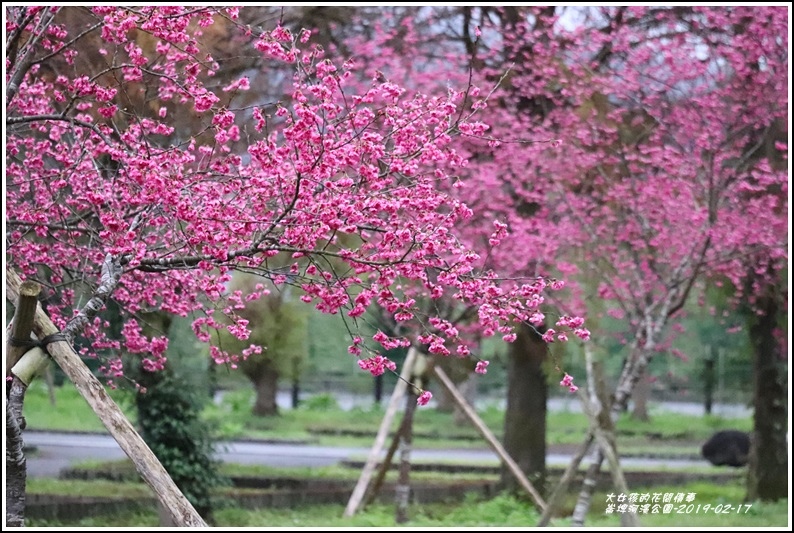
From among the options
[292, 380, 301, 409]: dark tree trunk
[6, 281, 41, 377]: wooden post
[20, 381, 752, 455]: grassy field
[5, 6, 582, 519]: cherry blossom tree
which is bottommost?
[20, 381, 752, 455]: grassy field

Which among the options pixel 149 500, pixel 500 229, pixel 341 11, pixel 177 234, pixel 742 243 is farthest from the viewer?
pixel 341 11

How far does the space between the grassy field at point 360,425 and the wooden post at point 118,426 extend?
13.7m

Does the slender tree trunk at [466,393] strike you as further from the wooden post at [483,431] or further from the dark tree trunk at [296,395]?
the wooden post at [483,431]

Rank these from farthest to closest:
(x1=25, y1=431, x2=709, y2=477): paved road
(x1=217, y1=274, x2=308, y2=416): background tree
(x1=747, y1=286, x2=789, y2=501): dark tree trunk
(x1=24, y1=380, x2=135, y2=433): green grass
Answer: (x1=24, y1=380, x2=135, y2=433): green grass < (x1=25, y1=431, x2=709, y2=477): paved road < (x1=217, y1=274, x2=308, y2=416): background tree < (x1=747, y1=286, x2=789, y2=501): dark tree trunk

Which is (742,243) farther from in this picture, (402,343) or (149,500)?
(149,500)

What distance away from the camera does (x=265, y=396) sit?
21031 millimetres

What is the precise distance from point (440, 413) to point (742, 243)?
13.7 m

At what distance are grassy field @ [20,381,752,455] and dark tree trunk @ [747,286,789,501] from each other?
7.22m

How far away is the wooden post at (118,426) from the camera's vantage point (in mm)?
4875

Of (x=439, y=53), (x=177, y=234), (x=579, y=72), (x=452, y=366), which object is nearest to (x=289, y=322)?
(x=452, y=366)

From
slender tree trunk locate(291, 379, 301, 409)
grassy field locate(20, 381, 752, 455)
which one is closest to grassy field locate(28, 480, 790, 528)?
grassy field locate(20, 381, 752, 455)

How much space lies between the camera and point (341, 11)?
40.1 ft

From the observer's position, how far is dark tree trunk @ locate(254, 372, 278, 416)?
20.4m

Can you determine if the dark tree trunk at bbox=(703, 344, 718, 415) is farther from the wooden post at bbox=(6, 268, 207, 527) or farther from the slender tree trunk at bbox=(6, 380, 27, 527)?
the slender tree trunk at bbox=(6, 380, 27, 527)
